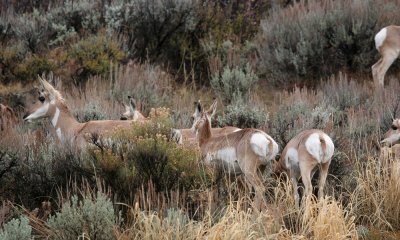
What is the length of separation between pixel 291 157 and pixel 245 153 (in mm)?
475

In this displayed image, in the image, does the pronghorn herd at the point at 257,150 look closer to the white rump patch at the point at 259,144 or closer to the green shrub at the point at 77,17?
the white rump patch at the point at 259,144

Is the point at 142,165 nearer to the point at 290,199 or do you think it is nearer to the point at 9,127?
the point at 290,199

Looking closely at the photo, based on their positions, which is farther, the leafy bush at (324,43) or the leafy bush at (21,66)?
the leafy bush at (324,43)

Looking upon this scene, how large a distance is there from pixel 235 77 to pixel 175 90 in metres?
1.05

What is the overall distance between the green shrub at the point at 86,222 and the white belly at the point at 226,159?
181cm

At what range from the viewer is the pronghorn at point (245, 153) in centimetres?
814

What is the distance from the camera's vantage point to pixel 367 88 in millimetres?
13203

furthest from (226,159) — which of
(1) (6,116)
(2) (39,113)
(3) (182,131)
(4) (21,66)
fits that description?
(4) (21,66)

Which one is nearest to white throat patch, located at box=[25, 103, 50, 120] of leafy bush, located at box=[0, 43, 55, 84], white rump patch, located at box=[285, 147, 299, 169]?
leafy bush, located at box=[0, 43, 55, 84]

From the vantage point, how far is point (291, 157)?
8.38m

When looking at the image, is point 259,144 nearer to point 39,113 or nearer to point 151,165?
point 151,165

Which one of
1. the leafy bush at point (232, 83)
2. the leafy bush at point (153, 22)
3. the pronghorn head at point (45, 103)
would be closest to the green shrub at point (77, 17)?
the leafy bush at point (153, 22)

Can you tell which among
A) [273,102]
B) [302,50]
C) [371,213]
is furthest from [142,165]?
[302,50]

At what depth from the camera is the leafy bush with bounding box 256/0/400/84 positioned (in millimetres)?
14508
